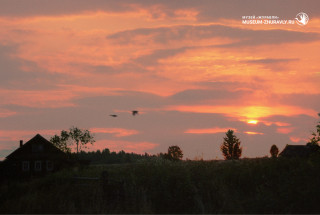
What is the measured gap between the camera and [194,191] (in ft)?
64.0

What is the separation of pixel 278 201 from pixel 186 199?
14.7 ft

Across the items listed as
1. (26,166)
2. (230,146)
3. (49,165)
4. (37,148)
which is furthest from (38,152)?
(230,146)

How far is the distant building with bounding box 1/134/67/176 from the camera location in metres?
56.8

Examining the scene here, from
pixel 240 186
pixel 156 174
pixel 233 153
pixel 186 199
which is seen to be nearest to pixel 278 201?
pixel 240 186

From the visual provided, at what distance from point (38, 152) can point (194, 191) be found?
42.8m

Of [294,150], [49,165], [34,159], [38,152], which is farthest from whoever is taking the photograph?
[49,165]

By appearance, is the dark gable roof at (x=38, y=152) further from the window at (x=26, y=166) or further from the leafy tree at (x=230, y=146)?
the leafy tree at (x=230, y=146)

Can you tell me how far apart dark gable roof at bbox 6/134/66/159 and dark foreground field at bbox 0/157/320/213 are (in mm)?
35377

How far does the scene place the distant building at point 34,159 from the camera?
5684 cm

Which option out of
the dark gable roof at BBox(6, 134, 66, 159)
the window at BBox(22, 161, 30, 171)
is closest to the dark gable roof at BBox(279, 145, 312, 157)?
the dark gable roof at BBox(6, 134, 66, 159)

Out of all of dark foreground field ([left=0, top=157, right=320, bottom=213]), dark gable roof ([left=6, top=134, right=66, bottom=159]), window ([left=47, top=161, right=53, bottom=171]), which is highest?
dark gable roof ([left=6, top=134, right=66, bottom=159])

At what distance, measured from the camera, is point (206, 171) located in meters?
21.3

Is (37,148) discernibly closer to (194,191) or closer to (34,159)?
(34,159)

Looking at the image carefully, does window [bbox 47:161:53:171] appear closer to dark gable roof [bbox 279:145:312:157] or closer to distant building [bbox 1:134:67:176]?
distant building [bbox 1:134:67:176]
